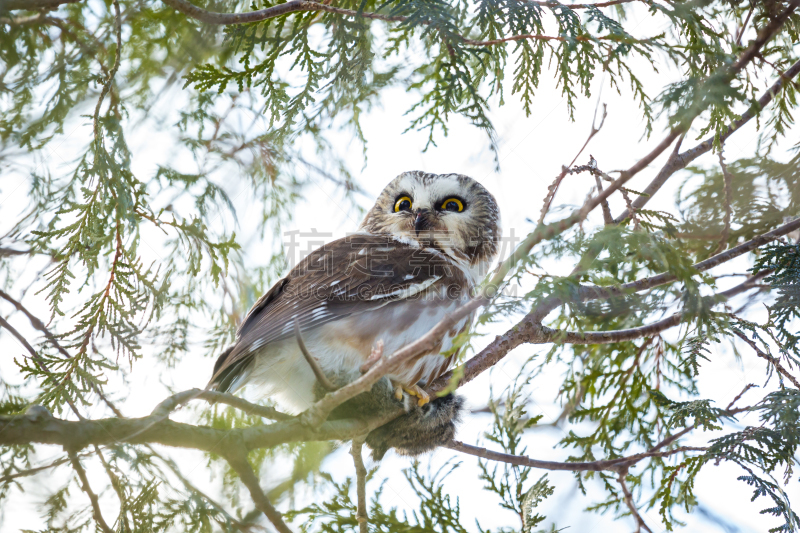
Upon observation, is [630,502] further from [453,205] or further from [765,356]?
[453,205]

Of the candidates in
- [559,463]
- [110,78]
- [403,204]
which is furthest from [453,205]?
[110,78]

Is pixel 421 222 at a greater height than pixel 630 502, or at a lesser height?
greater

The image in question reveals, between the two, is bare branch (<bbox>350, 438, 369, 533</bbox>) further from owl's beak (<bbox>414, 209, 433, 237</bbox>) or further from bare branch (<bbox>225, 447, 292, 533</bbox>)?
owl's beak (<bbox>414, 209, 433, 237</bbox>)

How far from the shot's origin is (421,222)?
3.91m

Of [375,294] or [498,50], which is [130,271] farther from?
[498,50]

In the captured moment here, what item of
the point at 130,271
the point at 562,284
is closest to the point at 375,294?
the point at 130,271

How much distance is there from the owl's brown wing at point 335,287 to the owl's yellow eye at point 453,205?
0.60 meters

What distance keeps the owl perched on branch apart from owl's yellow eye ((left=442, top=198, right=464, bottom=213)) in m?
0.40

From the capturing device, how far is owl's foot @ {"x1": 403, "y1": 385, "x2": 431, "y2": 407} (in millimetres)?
2971

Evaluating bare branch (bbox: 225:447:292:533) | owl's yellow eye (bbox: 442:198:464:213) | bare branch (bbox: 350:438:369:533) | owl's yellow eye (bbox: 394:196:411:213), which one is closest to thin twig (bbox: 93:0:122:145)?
bare branch (bbox: 225:447:292:533)

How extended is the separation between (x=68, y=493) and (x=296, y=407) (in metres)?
1.41

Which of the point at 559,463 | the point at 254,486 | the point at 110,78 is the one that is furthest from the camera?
the point at 559,463

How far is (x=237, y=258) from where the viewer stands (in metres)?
3.67

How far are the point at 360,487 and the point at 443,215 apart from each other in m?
2.08
